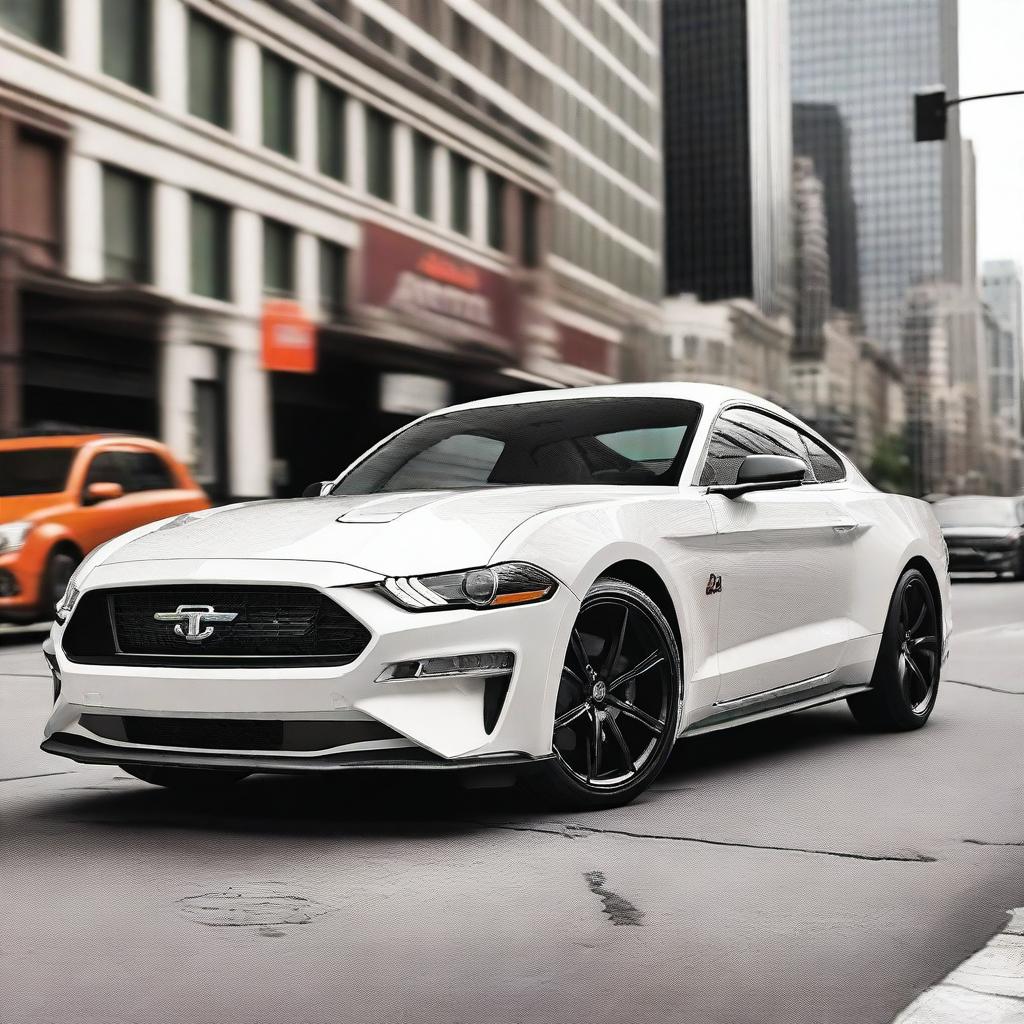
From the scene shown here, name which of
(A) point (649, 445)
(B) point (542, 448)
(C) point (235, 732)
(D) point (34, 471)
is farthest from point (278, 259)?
(C) point (235, 732)

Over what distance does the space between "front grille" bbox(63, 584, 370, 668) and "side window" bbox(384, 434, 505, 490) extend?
4.86ft

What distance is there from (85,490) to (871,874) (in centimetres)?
1056

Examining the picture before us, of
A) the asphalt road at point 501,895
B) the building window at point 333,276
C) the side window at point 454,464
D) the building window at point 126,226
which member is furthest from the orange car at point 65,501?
the building window at point 333,276

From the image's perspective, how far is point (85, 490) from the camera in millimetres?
14070

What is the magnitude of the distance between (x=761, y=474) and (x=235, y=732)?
6.99ft

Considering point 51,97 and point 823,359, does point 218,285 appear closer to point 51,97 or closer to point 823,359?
point 51,97

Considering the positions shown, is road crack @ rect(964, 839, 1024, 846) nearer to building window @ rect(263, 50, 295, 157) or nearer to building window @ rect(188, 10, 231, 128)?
building window @ rect(188, 10, 231, 128)

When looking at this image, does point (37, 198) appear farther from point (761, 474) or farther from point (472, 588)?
point (472, 588)

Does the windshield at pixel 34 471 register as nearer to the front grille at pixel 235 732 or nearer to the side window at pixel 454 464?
the side window at pixel 454 464

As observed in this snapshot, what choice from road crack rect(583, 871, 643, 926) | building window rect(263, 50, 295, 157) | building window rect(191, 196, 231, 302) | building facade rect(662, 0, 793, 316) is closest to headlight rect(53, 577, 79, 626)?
road crack rect(583, 871, 643, 926)

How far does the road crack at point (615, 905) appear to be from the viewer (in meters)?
4.01

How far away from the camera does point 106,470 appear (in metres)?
14.6

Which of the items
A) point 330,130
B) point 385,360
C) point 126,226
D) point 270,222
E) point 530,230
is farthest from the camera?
point 530,230

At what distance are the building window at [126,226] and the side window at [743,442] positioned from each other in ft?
73.7
